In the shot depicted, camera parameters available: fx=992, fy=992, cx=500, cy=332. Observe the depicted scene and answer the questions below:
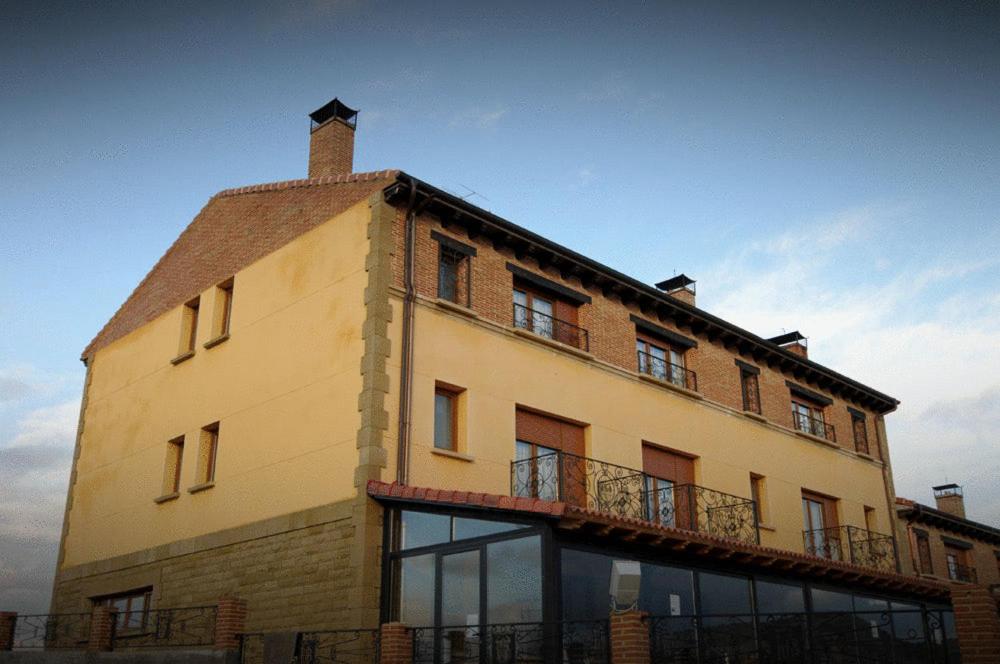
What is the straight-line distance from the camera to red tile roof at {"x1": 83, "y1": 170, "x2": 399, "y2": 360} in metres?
18.8

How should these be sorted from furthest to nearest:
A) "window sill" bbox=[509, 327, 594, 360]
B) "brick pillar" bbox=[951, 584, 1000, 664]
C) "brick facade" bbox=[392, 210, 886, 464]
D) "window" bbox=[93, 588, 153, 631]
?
1. "window" bbox=[93, 588, 153, 631]
2. "window sill" bbox=[509, 327, 594, 360]
3. "brick facade" bbox=[392, 210, 886, 464]
4. "brick pillar" bbox=[951, 584, 1000, 664]

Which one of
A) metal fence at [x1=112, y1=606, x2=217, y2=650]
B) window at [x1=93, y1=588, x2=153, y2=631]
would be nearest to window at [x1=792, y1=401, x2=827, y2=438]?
metal fence at [x1=112, y1=606, x2=217, y2=650]

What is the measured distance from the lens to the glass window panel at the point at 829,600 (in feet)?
65.7

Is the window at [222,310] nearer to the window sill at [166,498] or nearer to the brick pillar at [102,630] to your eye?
the window sill at [166,498]

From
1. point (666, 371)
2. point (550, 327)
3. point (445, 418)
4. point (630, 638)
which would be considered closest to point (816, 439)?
point (666, 371)

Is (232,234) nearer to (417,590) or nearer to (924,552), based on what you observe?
(417,590)

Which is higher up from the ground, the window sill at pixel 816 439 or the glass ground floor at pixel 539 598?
the window sill at pixel 816 439

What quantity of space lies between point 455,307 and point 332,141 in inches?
222

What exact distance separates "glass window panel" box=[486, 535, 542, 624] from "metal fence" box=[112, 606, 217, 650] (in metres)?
5.15

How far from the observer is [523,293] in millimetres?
19609

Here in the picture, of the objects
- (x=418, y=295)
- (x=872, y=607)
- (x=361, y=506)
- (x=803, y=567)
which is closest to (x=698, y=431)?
(x=803, y=567)

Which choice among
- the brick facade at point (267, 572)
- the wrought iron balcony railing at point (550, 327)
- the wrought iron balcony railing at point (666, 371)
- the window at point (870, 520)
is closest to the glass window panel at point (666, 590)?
the brick facade at point (267, 572)

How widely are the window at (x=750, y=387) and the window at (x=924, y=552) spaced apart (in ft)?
30.5

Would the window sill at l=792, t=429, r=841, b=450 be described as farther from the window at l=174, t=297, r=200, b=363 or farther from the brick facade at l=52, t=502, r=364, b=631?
the window at l=174, t=297, r=200, b=363
